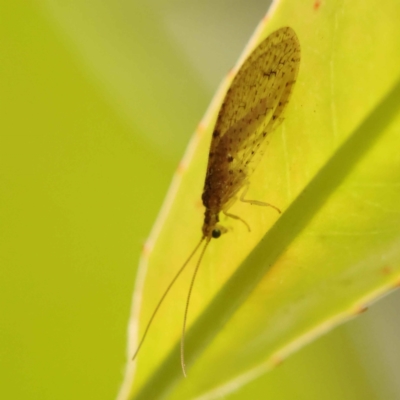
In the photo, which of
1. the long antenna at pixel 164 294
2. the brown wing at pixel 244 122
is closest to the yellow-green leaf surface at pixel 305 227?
the long antenna at pixel 164 294

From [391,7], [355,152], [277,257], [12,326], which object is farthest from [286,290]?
[12,326]

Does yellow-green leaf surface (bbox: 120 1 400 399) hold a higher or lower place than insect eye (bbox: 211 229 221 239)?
higher

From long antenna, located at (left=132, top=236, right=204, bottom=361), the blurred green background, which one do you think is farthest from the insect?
the blurred green background

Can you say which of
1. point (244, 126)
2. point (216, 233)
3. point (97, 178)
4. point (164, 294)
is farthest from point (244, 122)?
point (97, 178)

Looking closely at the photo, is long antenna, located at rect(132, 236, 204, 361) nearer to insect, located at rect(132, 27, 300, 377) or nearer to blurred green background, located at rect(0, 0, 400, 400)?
insect, located at rect(132, 27, 300, 377)

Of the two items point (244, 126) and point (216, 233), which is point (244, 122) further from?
point (216, 233)

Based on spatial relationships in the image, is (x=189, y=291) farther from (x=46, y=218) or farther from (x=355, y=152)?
(x=46, y=218)
